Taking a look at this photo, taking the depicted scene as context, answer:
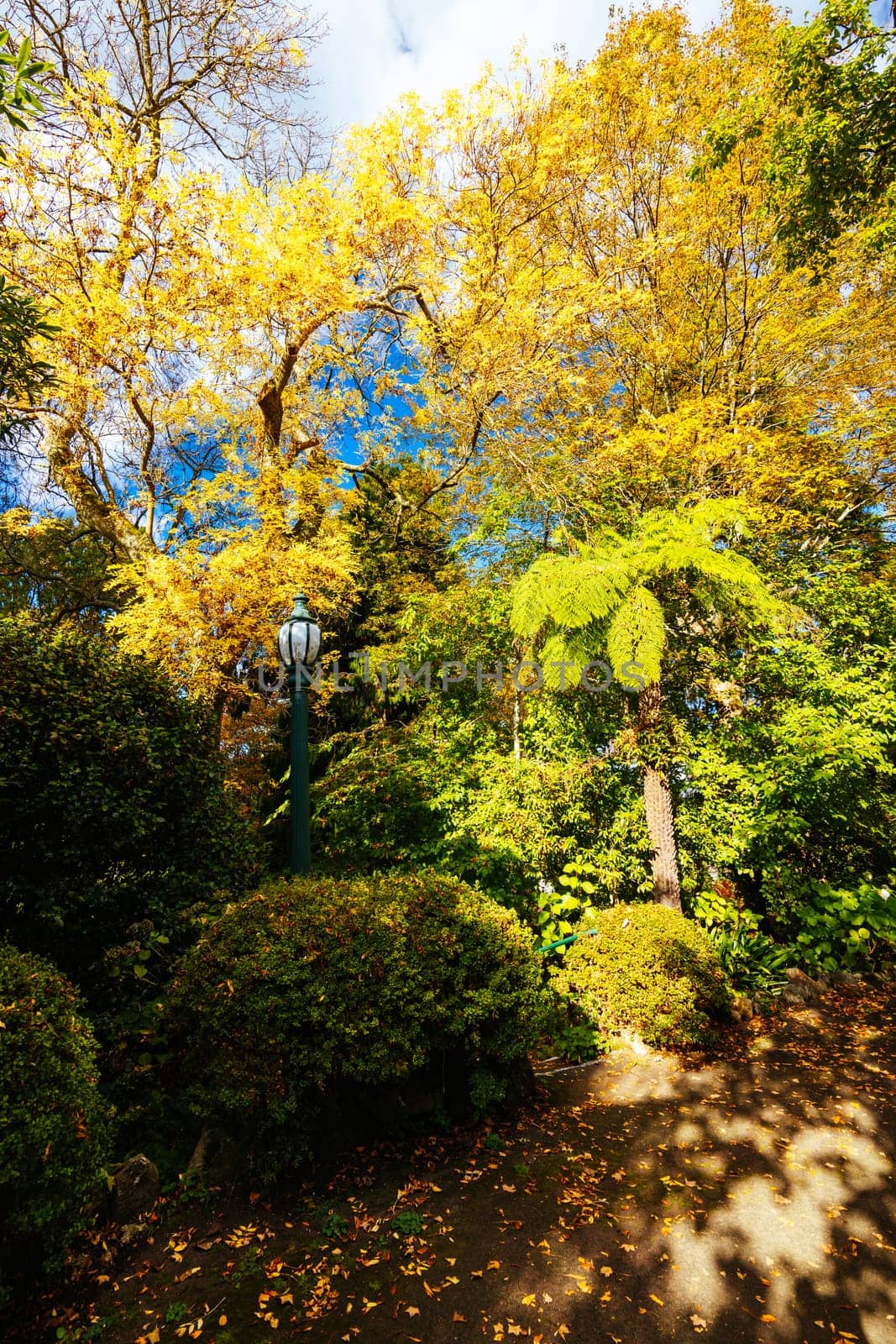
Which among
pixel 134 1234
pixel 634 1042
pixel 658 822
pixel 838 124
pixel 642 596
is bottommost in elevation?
pixel 634 1042

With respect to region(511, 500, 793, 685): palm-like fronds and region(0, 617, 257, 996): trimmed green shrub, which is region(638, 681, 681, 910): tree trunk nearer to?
region(511, 500, 793, 685): palm-like fronds

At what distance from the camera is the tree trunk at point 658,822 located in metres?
5.61

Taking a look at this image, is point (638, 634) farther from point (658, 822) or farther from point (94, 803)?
point (94, 803)

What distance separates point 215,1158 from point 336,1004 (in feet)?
3.21

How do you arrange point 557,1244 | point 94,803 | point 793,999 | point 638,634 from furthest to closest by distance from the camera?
point 793,999 < point 638,634 < point 94,803 < point 557,1244

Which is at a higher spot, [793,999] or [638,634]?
[638,634]

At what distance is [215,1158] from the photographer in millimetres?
2875

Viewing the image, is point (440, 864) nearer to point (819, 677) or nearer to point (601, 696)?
point (601, 696)

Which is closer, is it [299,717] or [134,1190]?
[134,1190]

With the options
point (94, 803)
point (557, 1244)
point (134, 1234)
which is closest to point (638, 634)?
point (557, 1244)

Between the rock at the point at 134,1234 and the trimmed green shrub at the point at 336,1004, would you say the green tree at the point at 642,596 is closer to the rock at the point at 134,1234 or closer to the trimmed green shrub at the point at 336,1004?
the trimmed green shrub at the point at 336,1004

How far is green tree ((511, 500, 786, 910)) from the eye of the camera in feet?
14.6

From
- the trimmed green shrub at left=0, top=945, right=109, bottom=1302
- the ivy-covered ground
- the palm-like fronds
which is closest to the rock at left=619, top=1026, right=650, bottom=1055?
the ivy-covered ground

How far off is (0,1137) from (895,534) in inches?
453
